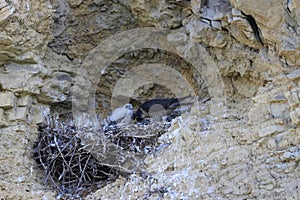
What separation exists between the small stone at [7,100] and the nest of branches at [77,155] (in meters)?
0.38

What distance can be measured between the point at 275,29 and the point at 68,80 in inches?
86.2

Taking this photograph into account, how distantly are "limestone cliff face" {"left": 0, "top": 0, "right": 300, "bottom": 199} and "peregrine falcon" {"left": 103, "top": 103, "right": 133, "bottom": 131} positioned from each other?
25 centimetres

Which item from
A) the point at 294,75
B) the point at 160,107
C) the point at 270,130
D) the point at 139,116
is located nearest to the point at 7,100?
the point at 139,116

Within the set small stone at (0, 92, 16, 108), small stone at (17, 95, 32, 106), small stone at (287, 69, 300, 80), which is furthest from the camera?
small stone at (17, 95, 32, 106)

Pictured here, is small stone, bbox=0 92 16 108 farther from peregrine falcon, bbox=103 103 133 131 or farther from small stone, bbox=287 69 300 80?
small stone, bbox=287 69 300 80

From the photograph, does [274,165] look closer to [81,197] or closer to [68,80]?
[81,197]

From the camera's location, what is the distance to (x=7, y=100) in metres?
4.22

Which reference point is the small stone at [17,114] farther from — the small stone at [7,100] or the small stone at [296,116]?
the small stone at [296,116]

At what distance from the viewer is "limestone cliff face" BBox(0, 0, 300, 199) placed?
3.26m

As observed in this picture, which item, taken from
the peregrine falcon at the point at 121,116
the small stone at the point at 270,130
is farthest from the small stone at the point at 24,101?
the small stone at the point at 270,130

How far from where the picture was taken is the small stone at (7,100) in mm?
4207

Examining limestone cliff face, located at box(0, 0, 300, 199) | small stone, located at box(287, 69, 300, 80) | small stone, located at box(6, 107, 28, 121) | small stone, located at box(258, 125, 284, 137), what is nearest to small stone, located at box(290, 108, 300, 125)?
limestone cliff face, located at box(0, 0, 300, 199)

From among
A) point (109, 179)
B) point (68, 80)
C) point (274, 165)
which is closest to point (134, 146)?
point (109, 179)

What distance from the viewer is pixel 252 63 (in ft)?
12.4
